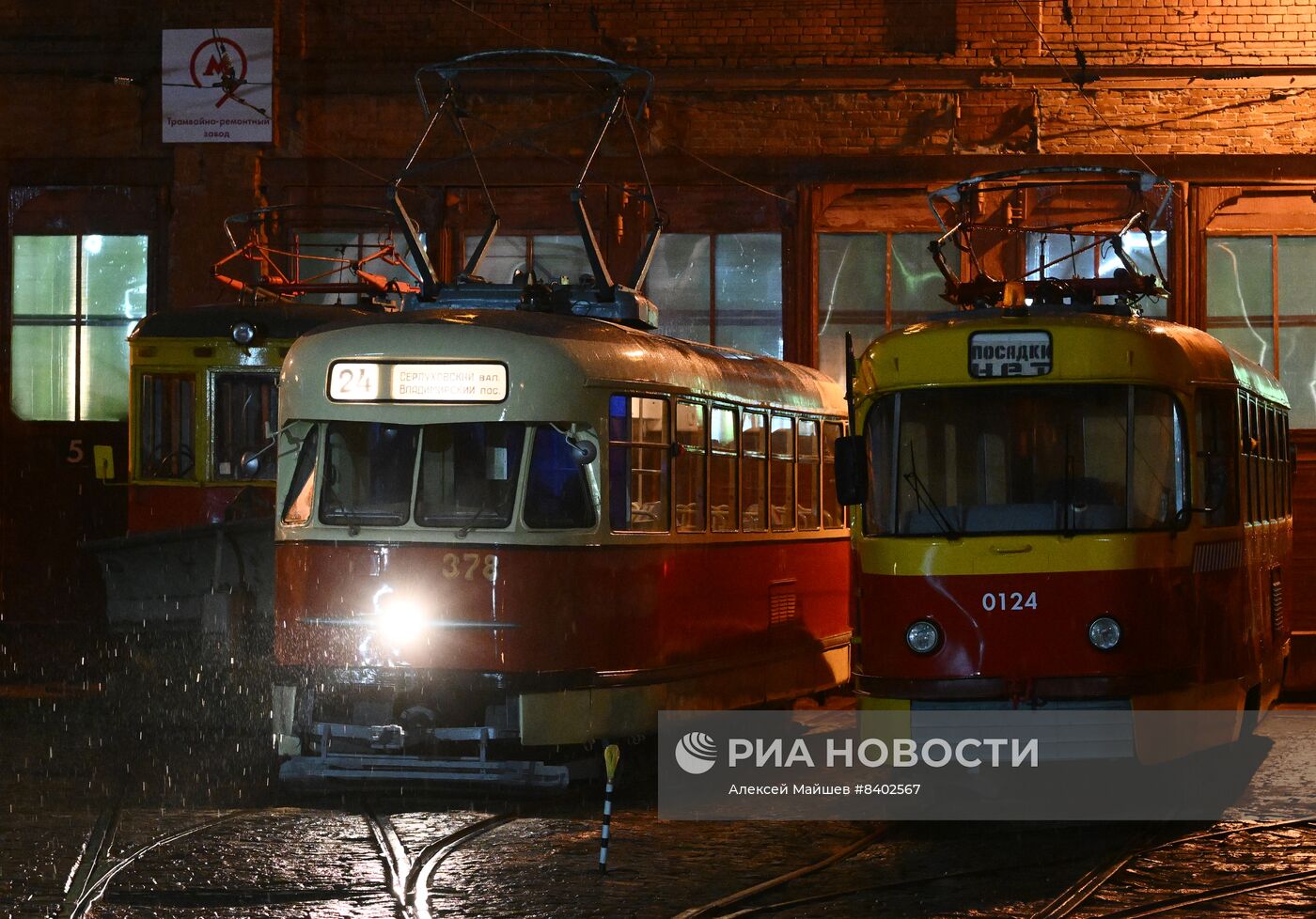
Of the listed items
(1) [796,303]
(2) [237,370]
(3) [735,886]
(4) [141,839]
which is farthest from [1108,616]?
(1) [796,303]

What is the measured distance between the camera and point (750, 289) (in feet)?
72.9

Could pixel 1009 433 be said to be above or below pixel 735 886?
above

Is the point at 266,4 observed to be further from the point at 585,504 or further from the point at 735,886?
the point at 735,886

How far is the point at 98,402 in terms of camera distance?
22906 millimetres

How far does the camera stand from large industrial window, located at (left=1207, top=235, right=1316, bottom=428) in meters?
21.8

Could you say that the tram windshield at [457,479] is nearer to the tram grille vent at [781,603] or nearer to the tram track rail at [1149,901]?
the tram grille vent at [781,603]

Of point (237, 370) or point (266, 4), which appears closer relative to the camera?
point (237, 370)

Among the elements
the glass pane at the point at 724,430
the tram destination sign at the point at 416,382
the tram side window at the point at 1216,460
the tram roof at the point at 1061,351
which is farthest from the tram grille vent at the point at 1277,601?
the tram destination sign at the point at 416,382

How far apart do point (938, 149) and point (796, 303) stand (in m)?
2.25

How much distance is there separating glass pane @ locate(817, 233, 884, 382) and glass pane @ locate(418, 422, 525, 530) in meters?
10.9

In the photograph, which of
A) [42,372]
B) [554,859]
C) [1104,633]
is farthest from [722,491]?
[42,372]

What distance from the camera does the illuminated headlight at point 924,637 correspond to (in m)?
10.5

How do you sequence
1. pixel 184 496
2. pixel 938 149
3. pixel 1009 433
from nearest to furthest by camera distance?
pixel 1009 433 → pixel 184 496 → pixel 938 149

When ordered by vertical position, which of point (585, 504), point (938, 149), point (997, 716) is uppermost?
point (938, 149)
